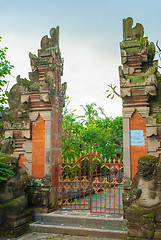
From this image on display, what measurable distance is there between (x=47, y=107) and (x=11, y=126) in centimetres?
135

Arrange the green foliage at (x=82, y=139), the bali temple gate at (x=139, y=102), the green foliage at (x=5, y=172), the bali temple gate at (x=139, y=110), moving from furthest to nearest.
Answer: the green foliage at (x=82, y=139) < the bali temple gate at (x=139, y=102) < the green foliage at (x=5, y=172) < the bali temple gate at (x=139, y=110)

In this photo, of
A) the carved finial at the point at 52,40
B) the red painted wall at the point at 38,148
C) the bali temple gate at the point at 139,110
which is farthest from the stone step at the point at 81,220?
the carved finial at the point at 52,40

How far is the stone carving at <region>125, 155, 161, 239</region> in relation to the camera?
4754 millimetres

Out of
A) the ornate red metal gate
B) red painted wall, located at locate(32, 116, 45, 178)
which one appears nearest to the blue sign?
the ornate red metal gate

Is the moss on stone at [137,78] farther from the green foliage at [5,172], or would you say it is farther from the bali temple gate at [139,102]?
the green foliage at [5,172]

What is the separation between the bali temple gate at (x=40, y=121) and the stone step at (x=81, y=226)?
0.46 metres

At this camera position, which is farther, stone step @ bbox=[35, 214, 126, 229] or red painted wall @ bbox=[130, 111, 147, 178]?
red painted wall @ bbox=[130, 111, 147, 178]

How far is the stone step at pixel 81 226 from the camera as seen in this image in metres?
5.76

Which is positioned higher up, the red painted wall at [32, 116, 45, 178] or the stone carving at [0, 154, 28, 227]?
the red painted wall at [32, 116, 45, 178]

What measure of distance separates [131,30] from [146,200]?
191 inches

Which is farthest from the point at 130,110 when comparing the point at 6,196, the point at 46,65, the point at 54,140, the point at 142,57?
the point at 6,196

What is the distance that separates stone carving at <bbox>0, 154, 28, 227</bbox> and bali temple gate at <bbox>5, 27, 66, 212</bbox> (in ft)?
2.20

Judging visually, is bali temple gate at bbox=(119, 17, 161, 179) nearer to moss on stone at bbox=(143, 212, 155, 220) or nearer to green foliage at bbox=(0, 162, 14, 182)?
moss on stone at bbox=(143, 212, 155, 220)

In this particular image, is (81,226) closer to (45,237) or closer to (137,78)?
(45,237)
